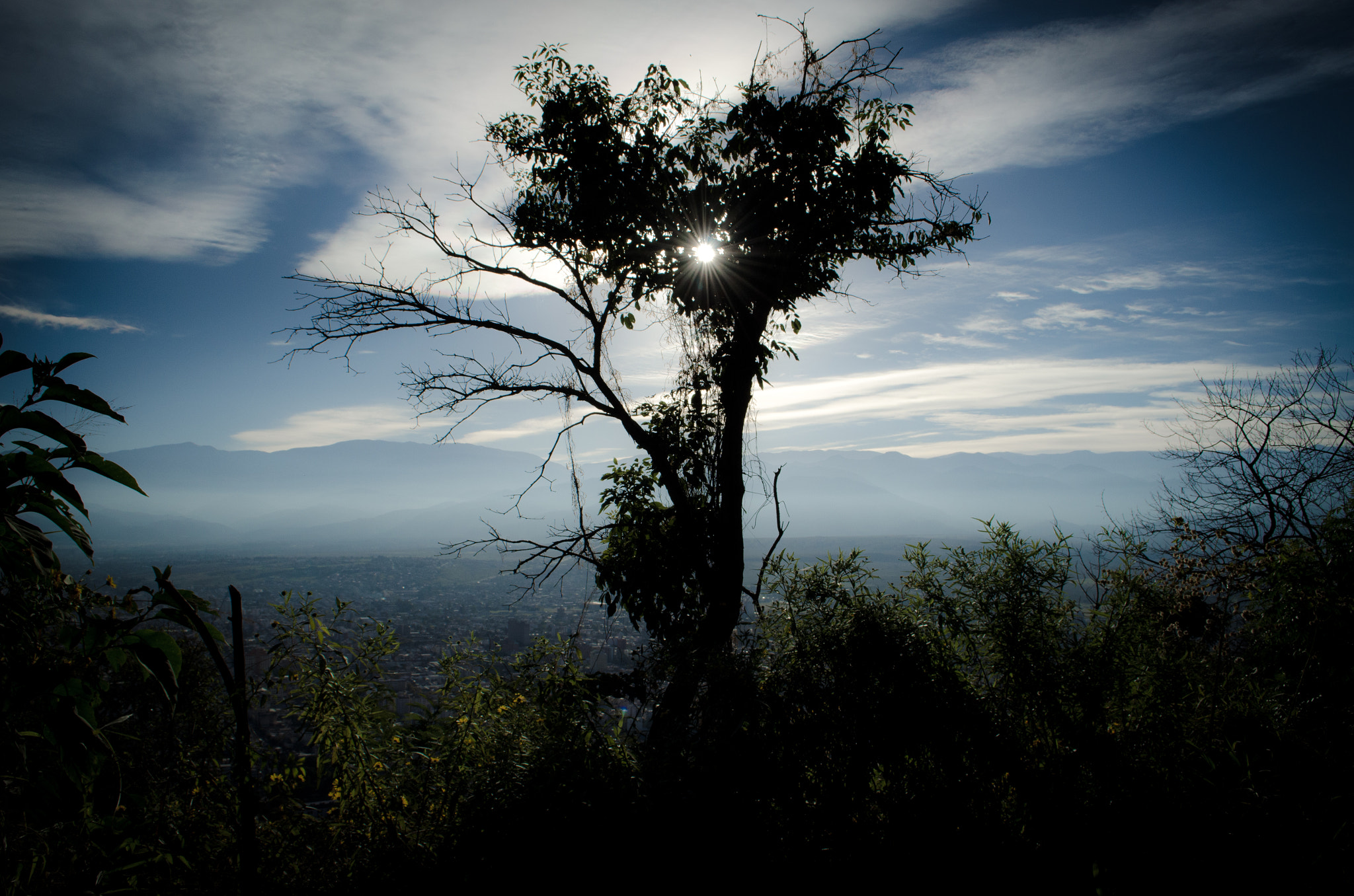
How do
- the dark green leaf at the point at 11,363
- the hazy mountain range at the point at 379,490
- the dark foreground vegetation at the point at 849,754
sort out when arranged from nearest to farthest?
the dark green leaf at the point at 11,363, the dark foreground vegetation at the point at 849,754, the hazy mountain range at the point at 379,490

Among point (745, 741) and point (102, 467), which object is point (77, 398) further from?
point (745, 741)

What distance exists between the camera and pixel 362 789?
252 centimetres

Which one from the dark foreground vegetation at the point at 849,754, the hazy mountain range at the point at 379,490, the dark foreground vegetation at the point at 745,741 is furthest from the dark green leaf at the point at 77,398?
the hazy mountain range at the point at 379,490

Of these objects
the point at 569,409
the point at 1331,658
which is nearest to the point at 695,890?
the point at 1331,658

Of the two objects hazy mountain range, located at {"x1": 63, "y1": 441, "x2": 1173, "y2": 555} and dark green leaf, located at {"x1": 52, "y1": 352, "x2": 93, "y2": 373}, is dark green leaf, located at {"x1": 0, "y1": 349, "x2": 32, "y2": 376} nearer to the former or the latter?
dark green leaf, located at {"x1": 52, "y1": 352, "x2": 93, "y2": 373}

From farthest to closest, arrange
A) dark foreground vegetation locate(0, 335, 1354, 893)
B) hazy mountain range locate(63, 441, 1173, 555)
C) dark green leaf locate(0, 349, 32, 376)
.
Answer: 1. hazy mountain range locate(63, 441, 1173, 555)
2. dark foreground vegetation locate(0, 335, 1354, 893)
3. dark green leaf locate(0, 349, 32, 376)

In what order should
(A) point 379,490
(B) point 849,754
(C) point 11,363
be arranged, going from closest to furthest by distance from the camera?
1. (C) point 11,363
2. (B) point 849,754
3. (A) point 379,490

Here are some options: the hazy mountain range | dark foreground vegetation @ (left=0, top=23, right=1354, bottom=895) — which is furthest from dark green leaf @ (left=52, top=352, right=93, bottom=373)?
the hazy mountain range

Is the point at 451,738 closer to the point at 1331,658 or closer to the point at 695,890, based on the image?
the point at 695,890

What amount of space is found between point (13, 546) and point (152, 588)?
0.52m

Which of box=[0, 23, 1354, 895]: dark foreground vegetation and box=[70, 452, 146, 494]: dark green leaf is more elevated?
box=[70, 452, 146, 494]: dark green leaf

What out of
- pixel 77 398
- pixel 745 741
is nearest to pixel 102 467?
pixel 77 398

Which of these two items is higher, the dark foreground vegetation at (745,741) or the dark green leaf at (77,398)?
the dark green leaf at (77,398)

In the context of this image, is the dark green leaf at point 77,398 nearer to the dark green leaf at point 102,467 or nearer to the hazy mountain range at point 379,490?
the dark green leaf at point 102,467
